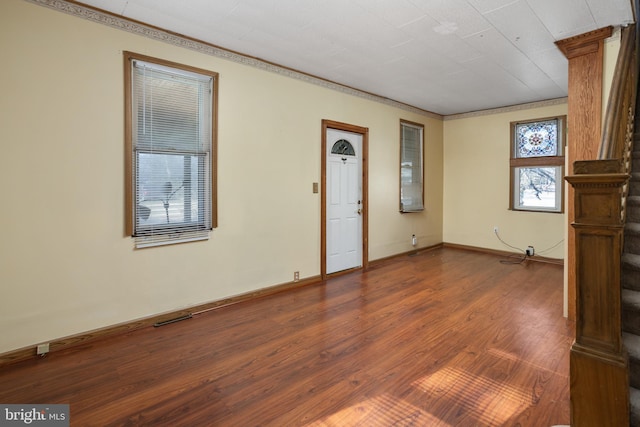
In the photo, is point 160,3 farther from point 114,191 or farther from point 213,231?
point 213,231

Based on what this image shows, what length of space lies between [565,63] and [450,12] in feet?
6.71

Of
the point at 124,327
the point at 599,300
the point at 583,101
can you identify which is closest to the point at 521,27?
the point at 583,101

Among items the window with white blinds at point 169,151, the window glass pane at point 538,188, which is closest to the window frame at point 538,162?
the window glass pane at point 538,188

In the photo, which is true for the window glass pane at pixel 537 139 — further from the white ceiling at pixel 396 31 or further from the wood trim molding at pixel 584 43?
the wood trim molding at pixel 584 43

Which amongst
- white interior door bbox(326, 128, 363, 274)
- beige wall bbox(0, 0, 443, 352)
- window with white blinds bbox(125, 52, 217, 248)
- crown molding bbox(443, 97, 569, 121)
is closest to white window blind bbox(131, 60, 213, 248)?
window with white blinds bbox(125, 52, 217, 248)

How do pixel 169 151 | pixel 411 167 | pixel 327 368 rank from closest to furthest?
pixel 327 368 < pixel 169 151 < pixel 411 167

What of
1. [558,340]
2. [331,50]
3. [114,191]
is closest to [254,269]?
[114,191]

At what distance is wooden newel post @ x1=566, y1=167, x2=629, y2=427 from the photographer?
129 centimetres

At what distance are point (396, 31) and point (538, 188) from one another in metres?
4.12

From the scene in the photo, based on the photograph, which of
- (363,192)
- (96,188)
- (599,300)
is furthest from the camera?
(363,192)

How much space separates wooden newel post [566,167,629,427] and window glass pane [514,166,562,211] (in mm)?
4833

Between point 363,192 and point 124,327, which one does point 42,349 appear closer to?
point 124,327

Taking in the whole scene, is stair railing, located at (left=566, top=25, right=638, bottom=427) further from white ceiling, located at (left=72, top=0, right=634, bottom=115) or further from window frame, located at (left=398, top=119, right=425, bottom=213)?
window frame, located at (left=398, top=119, right=425, bottom=213)

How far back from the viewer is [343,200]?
4762mm
